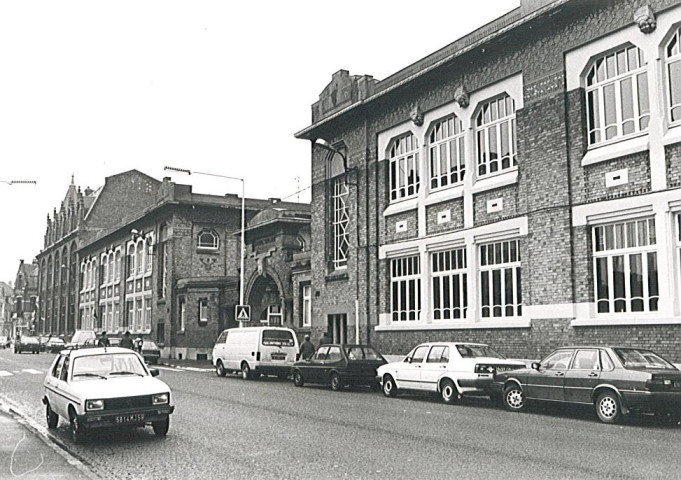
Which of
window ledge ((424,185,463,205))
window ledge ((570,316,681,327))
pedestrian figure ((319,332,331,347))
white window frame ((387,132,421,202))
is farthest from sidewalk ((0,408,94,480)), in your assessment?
white window frame ((387,132,421,202))

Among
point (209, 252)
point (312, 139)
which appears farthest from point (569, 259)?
point (209, 252)

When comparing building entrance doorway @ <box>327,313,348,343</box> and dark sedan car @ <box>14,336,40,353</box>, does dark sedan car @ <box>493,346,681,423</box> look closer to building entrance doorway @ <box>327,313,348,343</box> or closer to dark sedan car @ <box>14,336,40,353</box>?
building entrance doorway @ <box>327,313,348,343</box>

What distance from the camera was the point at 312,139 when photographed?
32.1 m

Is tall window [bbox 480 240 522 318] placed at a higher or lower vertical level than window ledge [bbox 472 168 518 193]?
lower

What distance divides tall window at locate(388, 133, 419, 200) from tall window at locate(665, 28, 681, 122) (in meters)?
9.66

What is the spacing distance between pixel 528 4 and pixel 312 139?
12.9 m

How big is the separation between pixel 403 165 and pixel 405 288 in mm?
4299

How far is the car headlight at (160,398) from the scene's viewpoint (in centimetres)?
1141

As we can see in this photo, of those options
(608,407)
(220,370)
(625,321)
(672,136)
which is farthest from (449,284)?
(608,407)

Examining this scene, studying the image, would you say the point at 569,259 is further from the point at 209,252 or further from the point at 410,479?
the point at 209,252

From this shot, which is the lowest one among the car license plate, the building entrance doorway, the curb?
the curb

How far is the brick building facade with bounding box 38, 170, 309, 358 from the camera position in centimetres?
3684

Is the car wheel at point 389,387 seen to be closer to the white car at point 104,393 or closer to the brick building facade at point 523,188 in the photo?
the brick building facade at point 523,188

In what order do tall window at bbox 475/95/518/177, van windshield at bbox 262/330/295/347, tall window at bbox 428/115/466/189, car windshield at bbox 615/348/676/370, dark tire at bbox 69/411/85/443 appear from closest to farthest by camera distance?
1. dark tire at bbox 69/411/85/443
2. car windshield at bbox 615/348/676/370
3. tall window at bbox 475/95/518/177
4. tall window at bbox 428/115/466/189
5. van windshield at bbox 262/330/295/347
